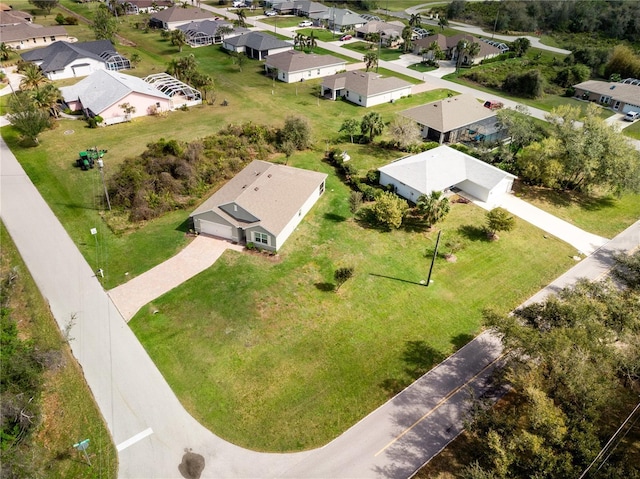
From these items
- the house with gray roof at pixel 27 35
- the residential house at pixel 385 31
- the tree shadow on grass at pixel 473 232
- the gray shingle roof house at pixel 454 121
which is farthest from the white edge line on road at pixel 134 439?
the residential house at pixel 385 31

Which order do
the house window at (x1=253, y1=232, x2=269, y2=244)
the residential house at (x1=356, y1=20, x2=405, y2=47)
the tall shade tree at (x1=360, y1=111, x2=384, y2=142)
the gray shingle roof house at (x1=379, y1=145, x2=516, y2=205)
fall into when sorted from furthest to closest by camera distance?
1. the residential house at (x1=356, y1=20, x2=405, y2=47)
2. the tall shade tree at (x1=360, y1=111, x2=384, y2=142)
3. the gray shingle roof house at (x1=379, y1=145, x2=516, y2=205)
4. the house window at (x1=253, y1=232, x2=269, y2=244)

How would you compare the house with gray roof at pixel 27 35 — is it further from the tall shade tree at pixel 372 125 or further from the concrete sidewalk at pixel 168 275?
the concrete sidewalk at pixel 168 275

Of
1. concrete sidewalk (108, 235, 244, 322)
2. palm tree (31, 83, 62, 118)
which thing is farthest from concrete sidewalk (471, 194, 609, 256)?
palm tree (31, 83, 62, 118)

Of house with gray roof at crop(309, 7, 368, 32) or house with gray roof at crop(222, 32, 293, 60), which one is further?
house with gray roof at crop(309, 7, 368, 32)

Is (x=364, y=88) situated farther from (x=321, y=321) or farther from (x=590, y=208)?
(x=321, y=321)

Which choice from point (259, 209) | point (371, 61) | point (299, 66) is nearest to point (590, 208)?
point (259, 209)

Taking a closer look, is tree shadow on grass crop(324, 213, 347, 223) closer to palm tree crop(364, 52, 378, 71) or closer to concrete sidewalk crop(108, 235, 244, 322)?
concrete sidewalk crop(108, 235, 244, 322)

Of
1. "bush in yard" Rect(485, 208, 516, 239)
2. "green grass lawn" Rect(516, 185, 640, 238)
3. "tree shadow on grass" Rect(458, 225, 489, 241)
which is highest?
"bush in yard" Rect(485, 208, 516, 239)
